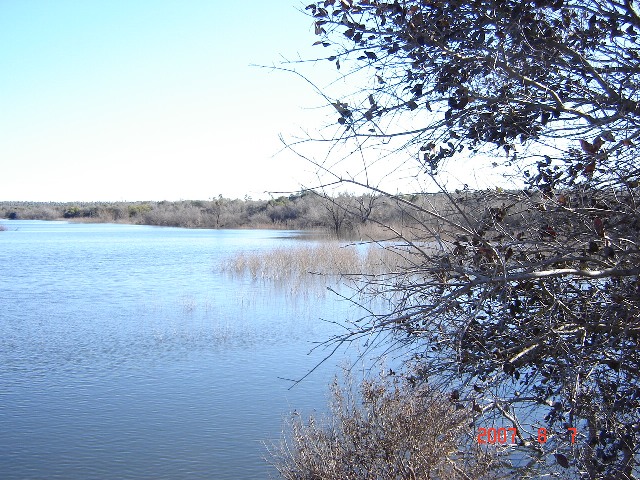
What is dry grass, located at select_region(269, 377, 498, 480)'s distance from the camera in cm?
509

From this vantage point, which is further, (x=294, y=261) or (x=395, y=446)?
(x=294, y=261)

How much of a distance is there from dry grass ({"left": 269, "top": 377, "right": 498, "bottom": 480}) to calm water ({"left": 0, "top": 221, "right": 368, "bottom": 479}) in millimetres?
1850

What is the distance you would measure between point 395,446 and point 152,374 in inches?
245

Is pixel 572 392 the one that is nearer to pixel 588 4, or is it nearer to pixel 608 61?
pixel 608 61

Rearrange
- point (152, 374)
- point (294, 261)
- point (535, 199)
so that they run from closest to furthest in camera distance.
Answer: point (535, 199)
point (152, 374)
point (294, 261)

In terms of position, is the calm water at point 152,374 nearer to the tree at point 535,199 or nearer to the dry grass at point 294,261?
the dry grass at point 294,261

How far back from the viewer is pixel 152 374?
10.6 meters

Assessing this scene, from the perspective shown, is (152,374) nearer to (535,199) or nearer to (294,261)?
(535,199)

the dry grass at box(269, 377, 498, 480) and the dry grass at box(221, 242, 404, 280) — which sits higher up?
the dry grass at box(221, 242, 404, 280)
